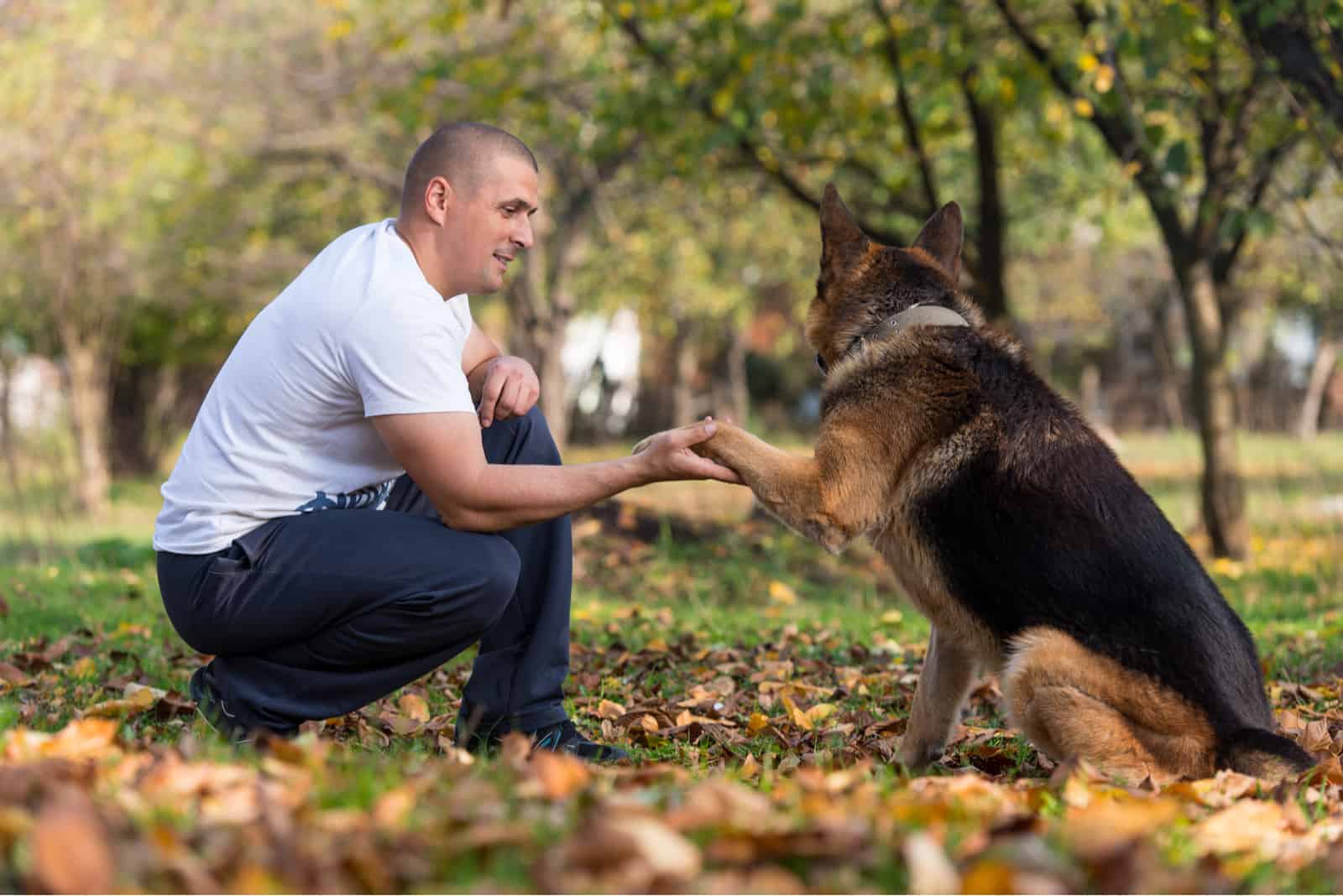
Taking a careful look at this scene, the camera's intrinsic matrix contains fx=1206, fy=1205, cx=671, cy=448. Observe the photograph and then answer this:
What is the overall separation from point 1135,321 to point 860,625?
3261 cm

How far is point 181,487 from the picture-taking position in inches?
154

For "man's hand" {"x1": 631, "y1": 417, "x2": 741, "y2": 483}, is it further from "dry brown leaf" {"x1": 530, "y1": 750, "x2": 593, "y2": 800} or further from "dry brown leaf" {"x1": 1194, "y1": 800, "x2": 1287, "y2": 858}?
"dry brown leaf" {"x1": 1194, "y1": 800, "x2": 1287, "y2": 858}

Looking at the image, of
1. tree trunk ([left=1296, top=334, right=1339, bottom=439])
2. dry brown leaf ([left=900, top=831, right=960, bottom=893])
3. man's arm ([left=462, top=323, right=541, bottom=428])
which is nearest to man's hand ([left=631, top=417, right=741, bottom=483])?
man's arm ([left=462, top=323, right=541, bottom=428])

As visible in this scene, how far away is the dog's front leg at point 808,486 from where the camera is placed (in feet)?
13.2

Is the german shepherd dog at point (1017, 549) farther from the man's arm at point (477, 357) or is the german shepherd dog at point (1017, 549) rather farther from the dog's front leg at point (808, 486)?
the man's arm at point (477, 357)

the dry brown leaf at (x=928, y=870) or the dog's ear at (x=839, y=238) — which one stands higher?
the dog's ear at (x=839, y=238)

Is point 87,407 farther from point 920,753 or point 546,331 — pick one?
point 920,753

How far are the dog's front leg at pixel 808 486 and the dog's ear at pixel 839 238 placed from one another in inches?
37.3

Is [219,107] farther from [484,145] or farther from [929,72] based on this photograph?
[484,145]

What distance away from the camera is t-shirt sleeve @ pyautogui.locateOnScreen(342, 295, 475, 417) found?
11.9 ft

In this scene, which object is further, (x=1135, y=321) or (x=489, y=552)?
(x=1135, y=321)

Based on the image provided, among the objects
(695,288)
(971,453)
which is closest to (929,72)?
(971,453)

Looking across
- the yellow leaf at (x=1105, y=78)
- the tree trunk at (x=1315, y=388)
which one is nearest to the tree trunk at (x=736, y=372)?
the tree trunk at (x=1315, y=388)

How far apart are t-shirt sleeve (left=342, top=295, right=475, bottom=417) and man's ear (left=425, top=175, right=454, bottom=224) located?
1.26 ft
